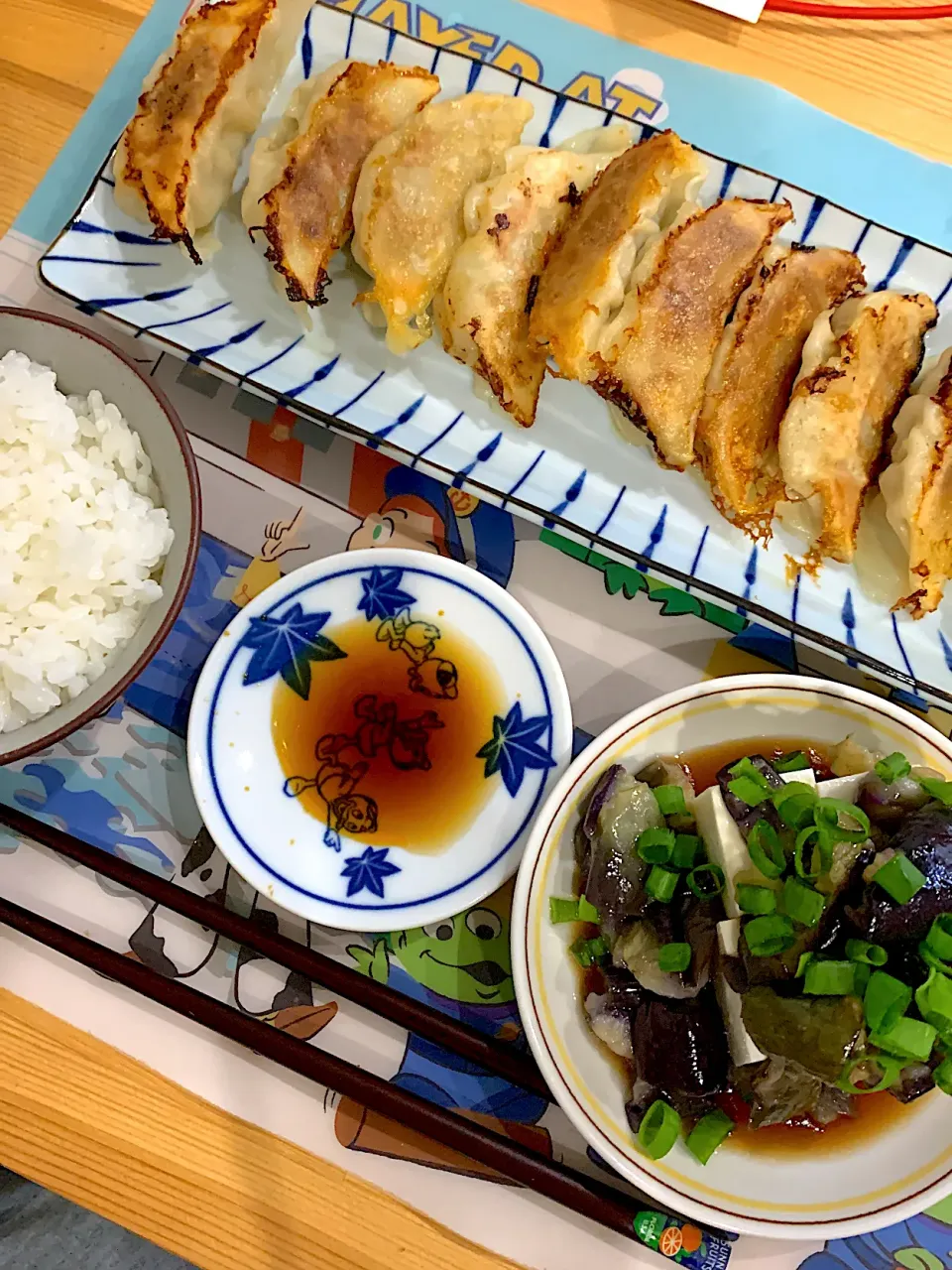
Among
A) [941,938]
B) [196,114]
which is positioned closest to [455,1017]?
[941,938]

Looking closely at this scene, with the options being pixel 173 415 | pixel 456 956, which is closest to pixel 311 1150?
pixel 456 956

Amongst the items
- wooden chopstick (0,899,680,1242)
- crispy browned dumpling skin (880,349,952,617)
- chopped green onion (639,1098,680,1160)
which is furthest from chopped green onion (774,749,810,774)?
wooden chopstick (0,899,680,1242)

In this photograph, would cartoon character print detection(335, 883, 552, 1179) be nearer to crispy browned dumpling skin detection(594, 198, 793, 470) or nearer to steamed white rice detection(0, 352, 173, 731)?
steamed white rice detection(0, 352, 173, 731)

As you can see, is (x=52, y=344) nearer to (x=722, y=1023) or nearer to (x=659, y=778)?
(x=659, y=778)

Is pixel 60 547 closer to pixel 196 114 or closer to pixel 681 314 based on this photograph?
pixel 196 114

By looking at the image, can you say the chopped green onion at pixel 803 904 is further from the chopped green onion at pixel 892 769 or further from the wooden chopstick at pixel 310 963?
the wooden chopstick at pixel 310 963

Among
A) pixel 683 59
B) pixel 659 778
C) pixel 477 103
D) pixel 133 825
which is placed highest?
pixel 683 59
